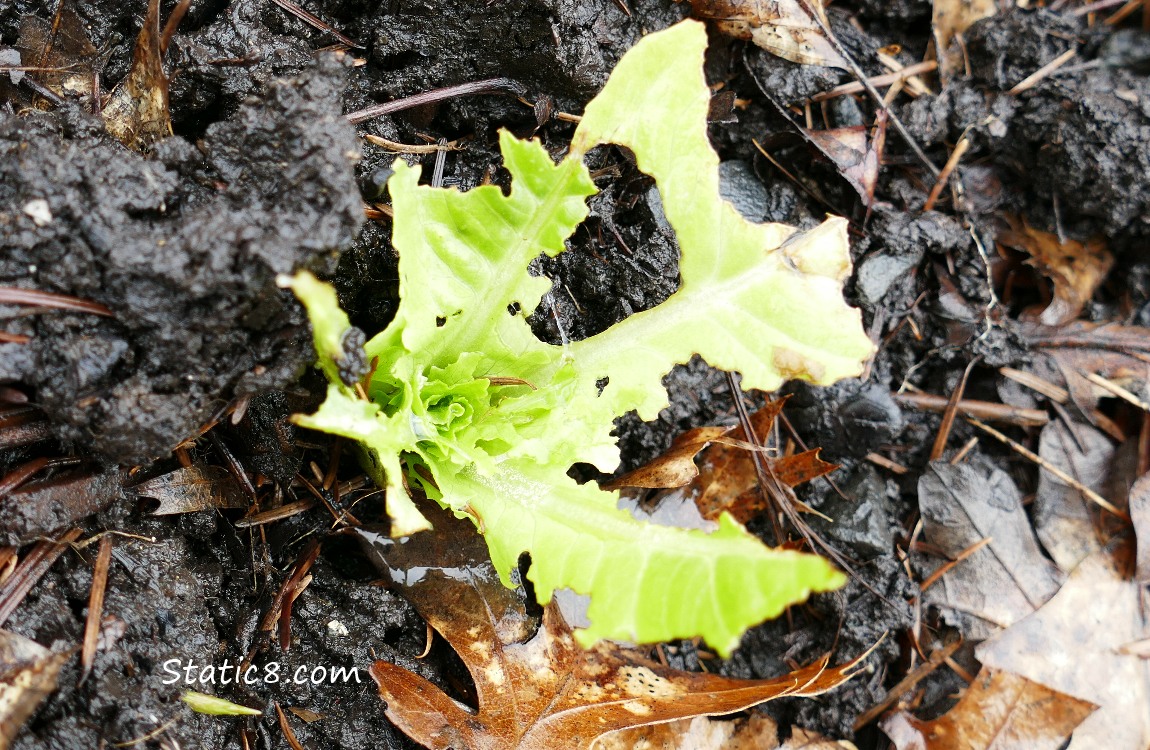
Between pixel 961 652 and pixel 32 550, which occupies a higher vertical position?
pixel 32 550

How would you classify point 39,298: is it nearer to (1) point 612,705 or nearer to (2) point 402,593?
(2) point 402,593

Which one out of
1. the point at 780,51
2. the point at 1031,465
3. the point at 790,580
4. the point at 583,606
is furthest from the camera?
the point at 1031,465

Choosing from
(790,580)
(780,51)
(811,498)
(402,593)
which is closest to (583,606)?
(402,593)

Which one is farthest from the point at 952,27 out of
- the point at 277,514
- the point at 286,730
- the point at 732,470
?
the point at 286,730

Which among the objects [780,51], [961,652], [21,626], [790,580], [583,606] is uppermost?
[780,51]

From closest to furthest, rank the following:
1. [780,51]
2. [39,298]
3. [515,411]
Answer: [39,298], [515,411], [780,51]

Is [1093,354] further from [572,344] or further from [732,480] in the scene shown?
[572,344]

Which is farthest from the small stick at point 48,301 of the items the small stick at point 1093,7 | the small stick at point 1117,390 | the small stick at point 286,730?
the small stick at point 1093,7
